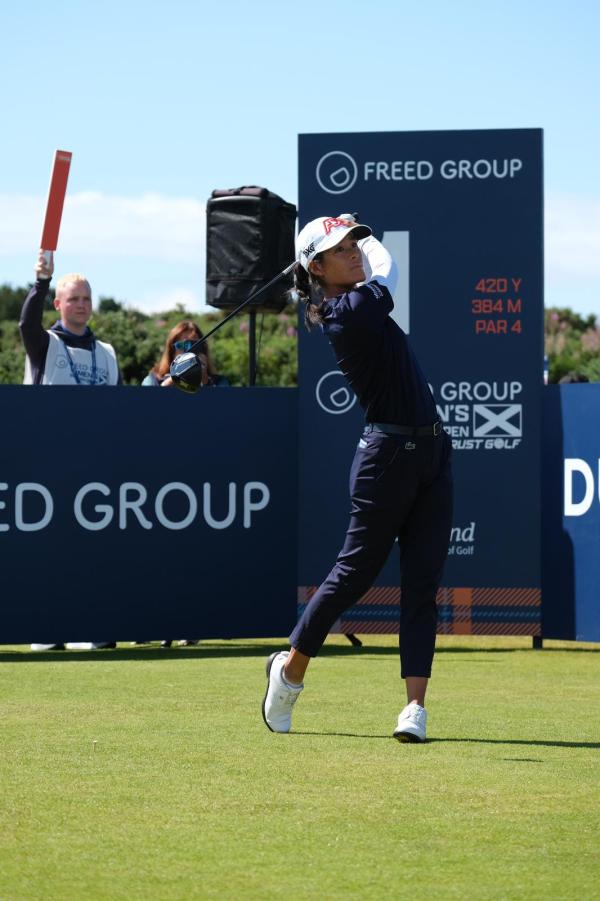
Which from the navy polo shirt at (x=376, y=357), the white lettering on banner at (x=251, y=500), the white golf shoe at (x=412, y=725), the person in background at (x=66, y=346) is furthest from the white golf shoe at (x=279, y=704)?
the person in background at (x=66, y=346)

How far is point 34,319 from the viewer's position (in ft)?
31.2

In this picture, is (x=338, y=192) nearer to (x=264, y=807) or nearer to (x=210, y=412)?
(x=210, y=412)

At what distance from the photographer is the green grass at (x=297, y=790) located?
12.0 ft

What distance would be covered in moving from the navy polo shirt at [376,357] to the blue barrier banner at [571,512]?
4.13 meters

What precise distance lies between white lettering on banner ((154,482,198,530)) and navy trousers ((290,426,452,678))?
3.60 meters

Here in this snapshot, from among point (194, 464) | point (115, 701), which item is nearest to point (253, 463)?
point (194, 464)

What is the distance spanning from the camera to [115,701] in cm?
701

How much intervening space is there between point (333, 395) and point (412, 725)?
173 inches

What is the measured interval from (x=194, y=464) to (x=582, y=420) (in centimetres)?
240

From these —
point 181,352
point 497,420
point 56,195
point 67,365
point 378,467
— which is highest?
point 56,195

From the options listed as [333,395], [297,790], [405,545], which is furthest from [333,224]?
[333,395]

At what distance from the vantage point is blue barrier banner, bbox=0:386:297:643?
9.30 m

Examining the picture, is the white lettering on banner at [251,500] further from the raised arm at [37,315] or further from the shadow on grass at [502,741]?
the shadow on grass at [502,741]

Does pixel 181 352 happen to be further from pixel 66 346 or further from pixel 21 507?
pixel 21 507
